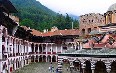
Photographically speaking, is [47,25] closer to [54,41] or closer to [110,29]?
[54,41]

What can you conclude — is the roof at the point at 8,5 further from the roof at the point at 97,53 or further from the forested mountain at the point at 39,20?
the forested mountain at the point at 39,20

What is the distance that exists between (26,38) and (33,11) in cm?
8436

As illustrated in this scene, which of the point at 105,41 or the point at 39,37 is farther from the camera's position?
the point at 39,37

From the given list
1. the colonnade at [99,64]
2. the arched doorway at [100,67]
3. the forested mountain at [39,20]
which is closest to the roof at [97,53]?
the colonnade at [99,64]

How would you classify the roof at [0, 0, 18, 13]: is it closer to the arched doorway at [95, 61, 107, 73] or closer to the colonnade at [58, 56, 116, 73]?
the colonnade at [58, 56, 116, 73]

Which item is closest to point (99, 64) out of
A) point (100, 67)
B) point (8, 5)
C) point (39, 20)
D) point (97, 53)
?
point (100, 67)

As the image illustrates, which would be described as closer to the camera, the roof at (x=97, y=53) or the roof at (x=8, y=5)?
the roof at (x=97, y=53)

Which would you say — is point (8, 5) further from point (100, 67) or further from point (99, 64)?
point (100, 67)

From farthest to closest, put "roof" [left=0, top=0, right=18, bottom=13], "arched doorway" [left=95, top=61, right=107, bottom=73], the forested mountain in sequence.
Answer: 1. the forested mountain
2. "roof" [left=0, top=0, right=18, bottom=13]
3. "arched doorway" [left=95, top=61, right=107, bottom=73]

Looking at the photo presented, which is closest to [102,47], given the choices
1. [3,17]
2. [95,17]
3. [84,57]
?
[84,57]

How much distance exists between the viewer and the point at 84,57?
2828 cm

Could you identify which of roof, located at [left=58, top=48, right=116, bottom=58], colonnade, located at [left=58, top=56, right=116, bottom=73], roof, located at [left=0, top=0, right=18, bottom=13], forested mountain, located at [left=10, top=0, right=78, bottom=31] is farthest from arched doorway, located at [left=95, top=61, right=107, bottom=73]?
forested mountain, located at [left=10, top=0, right=78, bottom=31]

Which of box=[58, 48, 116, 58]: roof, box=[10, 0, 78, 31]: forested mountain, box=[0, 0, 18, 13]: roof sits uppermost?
box=[10, 0, 78, 31]: forested mountain

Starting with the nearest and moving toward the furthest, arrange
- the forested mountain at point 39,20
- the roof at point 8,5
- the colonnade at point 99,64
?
1. the colonnade at point 99,64
2. the roof at point 8,5
3. the forested mountain at point 39,20
